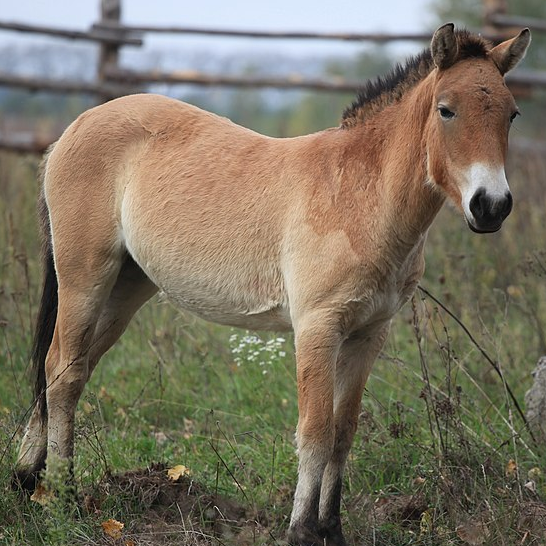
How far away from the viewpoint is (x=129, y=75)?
9.36 meters

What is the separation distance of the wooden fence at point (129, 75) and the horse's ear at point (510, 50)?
6.06m

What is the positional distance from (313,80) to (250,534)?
709 cm

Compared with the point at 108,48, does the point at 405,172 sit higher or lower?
higher

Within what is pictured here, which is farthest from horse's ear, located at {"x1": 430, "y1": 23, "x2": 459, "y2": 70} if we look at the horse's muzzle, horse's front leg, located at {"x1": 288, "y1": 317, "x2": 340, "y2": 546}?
horse's front leg, located at {"x1": 288, "y1": 317, "x2": 340, "y2": 546}

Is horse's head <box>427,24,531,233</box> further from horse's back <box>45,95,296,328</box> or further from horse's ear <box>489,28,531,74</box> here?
horse's back <box>45,95,296,328</box>

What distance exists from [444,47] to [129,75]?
21.7 feet

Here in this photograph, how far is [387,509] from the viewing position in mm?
3893

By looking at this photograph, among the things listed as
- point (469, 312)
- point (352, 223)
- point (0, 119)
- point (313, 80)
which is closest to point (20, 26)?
point (0, 119)

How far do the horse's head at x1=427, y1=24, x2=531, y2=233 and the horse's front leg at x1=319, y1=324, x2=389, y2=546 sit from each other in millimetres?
814

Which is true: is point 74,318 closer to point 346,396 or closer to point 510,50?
point 346,396

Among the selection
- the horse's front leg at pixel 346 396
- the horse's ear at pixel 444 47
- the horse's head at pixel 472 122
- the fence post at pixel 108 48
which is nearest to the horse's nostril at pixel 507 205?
the horse's head at pixel 472 122

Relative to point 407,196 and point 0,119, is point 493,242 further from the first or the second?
point 0,119

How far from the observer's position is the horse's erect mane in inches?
138

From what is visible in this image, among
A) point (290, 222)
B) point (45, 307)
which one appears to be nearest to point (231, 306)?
point (290, 222)
